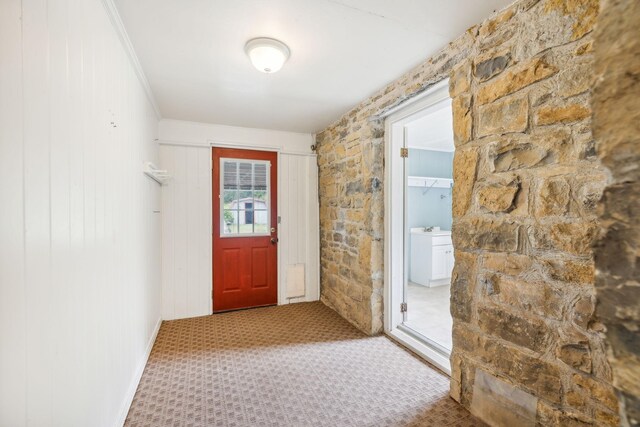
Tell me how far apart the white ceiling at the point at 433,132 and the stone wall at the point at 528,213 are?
1.30 m

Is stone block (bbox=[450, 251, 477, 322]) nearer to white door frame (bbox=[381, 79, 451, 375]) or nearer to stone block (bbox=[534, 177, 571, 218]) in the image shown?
stone block (bbox=[534, 177, 571, 218])

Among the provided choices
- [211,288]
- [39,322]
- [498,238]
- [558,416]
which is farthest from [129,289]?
[558,416]

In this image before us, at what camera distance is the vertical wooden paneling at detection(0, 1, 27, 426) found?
2.46 ft

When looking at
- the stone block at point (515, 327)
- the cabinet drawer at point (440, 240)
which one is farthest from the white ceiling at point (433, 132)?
the stone block at point (515, 327)

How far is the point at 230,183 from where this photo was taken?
3691 mm

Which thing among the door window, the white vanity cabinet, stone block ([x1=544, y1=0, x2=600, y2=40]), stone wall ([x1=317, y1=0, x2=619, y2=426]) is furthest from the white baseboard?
the white vanity cabinet

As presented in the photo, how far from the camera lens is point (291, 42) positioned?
6.21 feet

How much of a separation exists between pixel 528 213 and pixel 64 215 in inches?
79.3

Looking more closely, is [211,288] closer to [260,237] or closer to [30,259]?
[260,237]

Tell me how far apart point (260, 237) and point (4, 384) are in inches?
121

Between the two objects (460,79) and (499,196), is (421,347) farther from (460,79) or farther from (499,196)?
(460,79)

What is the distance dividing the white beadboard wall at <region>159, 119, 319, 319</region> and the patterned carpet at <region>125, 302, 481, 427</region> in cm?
45

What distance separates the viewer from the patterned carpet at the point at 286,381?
1.78 meters

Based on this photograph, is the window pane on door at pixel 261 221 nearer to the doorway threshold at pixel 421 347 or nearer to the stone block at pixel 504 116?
the doorway threshold at pixel 421 347
